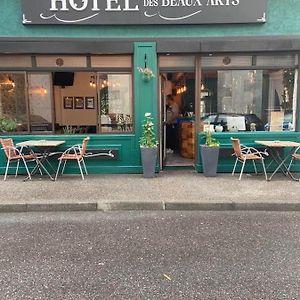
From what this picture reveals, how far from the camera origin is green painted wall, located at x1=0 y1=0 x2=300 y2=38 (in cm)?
768

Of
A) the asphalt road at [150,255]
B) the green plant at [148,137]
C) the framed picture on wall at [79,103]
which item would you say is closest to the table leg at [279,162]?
the asphalt road at [150,255]

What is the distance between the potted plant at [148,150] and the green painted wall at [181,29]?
6.51ft

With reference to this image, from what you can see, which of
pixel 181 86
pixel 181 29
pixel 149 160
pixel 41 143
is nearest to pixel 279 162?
pixel 149 160

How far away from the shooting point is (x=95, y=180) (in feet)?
24.1

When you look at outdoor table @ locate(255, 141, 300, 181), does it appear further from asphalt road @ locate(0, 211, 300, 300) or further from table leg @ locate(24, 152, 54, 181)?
A: table leg @ locate(24, 152, 54, 181)

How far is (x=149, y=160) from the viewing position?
747 cm

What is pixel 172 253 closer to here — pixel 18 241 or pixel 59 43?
pixel 18 241

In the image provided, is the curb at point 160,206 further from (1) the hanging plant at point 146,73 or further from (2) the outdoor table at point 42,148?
(1) the hanging plant at point 146,73

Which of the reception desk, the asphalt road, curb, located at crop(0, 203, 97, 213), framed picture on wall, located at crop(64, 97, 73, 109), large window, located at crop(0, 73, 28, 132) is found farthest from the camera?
the reception desk

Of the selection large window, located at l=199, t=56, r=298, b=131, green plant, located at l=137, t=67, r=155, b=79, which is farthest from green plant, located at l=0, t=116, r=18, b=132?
large window, located at l=199, t=56, r=298, b=131

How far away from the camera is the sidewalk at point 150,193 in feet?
18.7

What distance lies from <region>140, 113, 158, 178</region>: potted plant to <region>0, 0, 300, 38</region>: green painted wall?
6.51ft

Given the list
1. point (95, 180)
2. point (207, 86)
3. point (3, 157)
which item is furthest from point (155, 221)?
point (3, 157)

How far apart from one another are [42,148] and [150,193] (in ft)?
9.57
